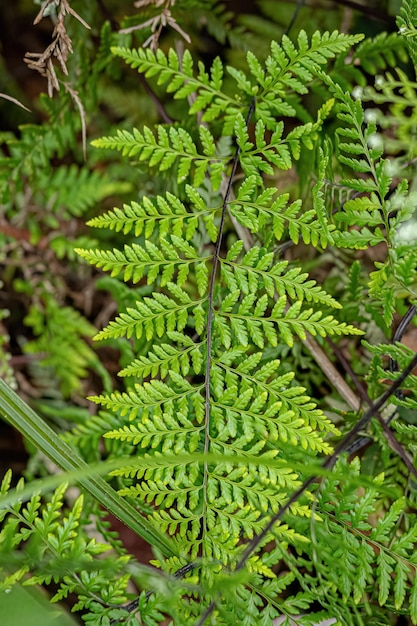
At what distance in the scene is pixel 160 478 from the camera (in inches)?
45.5

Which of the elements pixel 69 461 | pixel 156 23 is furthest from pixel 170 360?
pixel 156 23

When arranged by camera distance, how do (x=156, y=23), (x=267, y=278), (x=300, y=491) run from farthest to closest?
(x=156, y=23) < (x=267, y=278) < (x=300, y=491)

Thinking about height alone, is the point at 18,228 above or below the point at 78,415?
above

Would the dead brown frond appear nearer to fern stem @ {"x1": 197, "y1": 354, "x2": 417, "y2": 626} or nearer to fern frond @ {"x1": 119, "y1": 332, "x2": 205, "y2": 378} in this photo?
fern frond @ {"x1": 119, "y1": 332, "x2": 205, "y2": 378}

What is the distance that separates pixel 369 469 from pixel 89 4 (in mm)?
1684

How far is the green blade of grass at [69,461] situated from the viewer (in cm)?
122

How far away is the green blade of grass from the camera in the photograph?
1224 millimetres

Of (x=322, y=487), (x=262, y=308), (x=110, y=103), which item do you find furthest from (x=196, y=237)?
(x=110, y=103)

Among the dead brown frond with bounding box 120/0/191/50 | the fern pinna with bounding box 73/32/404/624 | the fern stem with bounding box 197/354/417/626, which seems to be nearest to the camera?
the fern stem with bounding box 197/354/417/626

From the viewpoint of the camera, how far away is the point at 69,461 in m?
1.27

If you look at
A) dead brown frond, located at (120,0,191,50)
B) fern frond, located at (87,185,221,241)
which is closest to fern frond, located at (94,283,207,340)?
fern frond, located at (87,185,221,241)

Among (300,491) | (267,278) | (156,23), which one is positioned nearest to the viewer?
(300,491)

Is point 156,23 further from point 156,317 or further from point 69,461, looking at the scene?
point 69,461

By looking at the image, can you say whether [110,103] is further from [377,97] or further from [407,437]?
[407,437]
